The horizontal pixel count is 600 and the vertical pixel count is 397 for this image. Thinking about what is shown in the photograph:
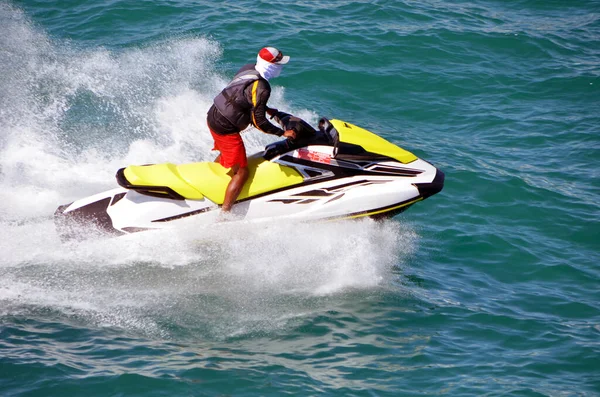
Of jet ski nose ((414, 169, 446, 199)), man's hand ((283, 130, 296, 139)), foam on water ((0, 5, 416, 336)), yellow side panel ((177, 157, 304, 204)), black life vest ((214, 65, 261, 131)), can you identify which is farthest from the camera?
jet ski nose ((414, 169, 446, 199))

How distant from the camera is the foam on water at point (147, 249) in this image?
7.07 metres

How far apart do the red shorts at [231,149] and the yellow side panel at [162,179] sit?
18.3 inches

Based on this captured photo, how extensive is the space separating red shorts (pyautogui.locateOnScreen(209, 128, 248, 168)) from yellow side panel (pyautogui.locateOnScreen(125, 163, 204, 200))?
47cm

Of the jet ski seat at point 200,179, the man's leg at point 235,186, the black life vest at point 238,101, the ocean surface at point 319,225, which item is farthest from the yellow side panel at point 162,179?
the black life vest at point 238,101

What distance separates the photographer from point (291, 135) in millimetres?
7484

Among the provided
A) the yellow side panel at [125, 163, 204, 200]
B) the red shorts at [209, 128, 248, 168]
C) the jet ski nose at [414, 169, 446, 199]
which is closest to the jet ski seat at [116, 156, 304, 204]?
the yellow side panel at [125, 163, 204, 200]

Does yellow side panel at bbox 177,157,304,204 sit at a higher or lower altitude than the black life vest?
lower

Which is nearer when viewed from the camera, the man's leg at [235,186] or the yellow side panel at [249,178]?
the man's leg at [235,186]

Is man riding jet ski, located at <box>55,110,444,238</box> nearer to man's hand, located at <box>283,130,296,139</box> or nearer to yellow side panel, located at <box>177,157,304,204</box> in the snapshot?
yellow side panel, located at <box>177,157,304,204</box>

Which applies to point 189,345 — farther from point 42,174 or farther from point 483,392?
point 42,174

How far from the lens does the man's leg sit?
24.8ft

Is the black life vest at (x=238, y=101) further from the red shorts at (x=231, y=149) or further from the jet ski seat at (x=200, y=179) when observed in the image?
the jet ski seat at (x=200, y=179)

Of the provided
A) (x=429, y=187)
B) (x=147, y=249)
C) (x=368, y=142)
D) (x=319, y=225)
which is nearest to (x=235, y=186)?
(x=319, y=225)

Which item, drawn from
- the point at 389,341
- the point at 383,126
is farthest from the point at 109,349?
the point at 383,126
